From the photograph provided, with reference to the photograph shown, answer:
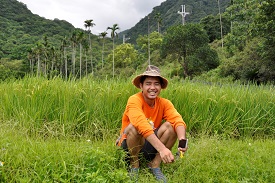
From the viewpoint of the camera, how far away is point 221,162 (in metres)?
3.14

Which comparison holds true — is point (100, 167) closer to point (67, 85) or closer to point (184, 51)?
point (67, 85)

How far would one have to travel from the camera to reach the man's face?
288 centimetres

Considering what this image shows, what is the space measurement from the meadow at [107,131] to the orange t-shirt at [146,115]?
1.29 ft

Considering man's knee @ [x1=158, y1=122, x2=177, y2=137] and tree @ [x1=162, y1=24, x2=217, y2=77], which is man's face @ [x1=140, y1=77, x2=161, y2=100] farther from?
tree @ [x1=162, y1=24, x2=217, y2=77]

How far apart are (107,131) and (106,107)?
419 millimetres

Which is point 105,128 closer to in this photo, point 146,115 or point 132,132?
point 146,115

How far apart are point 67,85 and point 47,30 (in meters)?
73.9

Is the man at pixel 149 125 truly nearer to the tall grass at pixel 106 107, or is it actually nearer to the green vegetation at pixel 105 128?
the green vegetation at pixel 105 128

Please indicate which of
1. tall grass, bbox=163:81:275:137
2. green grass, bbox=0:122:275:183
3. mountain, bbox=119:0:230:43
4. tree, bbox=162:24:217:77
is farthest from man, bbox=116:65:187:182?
mountain, bbox=119:0:230:43

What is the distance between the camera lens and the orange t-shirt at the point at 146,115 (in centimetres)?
265

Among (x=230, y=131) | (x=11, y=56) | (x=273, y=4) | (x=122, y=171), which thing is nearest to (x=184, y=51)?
(x=273, y=4)

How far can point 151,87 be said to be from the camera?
114 inches

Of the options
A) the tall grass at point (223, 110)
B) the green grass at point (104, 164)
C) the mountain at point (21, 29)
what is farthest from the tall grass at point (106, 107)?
the mountain at point (21, 29)

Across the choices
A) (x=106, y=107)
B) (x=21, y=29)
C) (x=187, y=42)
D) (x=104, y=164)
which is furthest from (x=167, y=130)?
(x=21, y=29)
